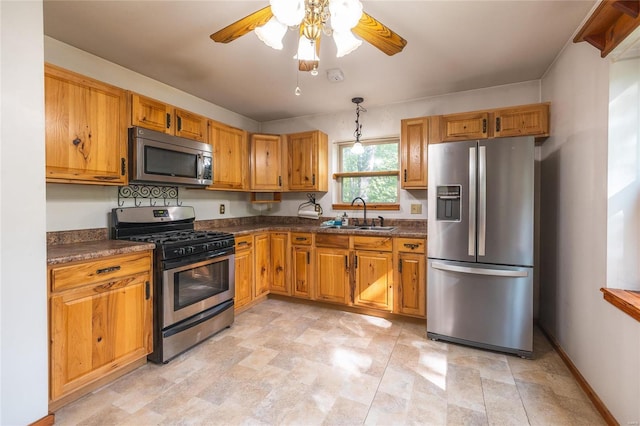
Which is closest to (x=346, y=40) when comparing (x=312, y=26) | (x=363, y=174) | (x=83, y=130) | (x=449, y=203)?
(x=312, y=26)

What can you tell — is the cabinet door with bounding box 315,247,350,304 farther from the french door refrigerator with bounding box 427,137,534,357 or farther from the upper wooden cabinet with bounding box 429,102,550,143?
the upper wooden cabinet with bounding box 429,102,550,143

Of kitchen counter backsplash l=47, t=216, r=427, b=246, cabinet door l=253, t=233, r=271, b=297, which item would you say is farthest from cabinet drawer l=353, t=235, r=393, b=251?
cabinet door l=253, t=233, r=271, b=297

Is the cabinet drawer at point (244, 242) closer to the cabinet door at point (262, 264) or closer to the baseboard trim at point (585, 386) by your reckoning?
the cabinet door at point (262, 264)

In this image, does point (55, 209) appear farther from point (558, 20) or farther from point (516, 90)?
point (516, 90)

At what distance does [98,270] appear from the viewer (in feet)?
5.95

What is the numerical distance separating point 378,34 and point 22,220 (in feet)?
6.89

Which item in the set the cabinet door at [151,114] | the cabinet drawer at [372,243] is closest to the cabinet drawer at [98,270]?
the cabinet door at [151,114]

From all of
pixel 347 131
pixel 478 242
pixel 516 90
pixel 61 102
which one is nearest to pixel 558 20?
pixel 516 90

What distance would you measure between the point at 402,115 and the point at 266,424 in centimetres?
325

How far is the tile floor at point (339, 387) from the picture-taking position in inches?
64.3

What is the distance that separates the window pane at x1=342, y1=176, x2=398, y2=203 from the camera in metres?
3.61

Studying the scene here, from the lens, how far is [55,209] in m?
2.14

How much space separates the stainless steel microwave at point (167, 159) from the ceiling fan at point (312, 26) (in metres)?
1.18

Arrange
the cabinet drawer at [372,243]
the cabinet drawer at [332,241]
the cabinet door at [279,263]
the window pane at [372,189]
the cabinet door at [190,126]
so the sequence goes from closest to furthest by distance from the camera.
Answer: the cabinet door at [190,126]
the cabinet drawer at [372,243]
the cabinet drawer at [332,241]
the cabinet door at [279,263]
the window pane at [372,189]
